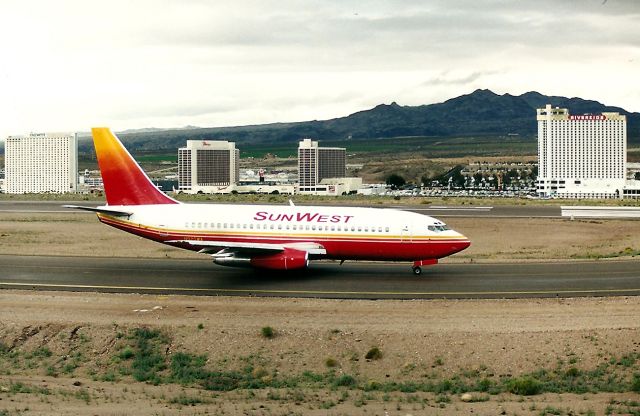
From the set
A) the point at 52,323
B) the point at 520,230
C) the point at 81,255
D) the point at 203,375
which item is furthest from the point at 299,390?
the point at 520,230

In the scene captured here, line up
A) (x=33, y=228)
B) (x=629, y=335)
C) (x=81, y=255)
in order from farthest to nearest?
(x=33, y=228), (x=81, y=255), (x=629, y=335)

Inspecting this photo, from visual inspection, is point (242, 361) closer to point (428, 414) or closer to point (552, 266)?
point (428, 414)

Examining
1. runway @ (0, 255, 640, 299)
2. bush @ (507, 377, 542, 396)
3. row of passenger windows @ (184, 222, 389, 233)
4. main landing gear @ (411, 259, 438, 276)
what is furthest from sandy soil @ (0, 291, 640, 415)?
row of passenger windows @ (184, 222, 389, 233)

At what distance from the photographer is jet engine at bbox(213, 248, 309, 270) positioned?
4762cm

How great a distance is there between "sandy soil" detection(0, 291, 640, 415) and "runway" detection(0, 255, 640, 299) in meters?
2.40

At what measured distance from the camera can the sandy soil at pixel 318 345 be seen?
2694cm

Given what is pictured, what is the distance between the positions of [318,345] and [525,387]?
8917 millimetres

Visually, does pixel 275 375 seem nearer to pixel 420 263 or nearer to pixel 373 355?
pixel 373 355

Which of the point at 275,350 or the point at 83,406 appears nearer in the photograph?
the point at 83,406

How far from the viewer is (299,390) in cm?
2900

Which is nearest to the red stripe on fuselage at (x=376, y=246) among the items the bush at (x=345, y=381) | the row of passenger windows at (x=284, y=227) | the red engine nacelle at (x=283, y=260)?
the row of passenger windows at (x=284, y=227)

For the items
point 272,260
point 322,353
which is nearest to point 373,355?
point 322,353

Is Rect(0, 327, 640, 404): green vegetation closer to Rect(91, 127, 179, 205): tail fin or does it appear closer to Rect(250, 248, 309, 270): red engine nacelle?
Rect(250, 248, 309, 270): red engine nacelle

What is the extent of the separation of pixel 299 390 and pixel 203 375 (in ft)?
15.2
